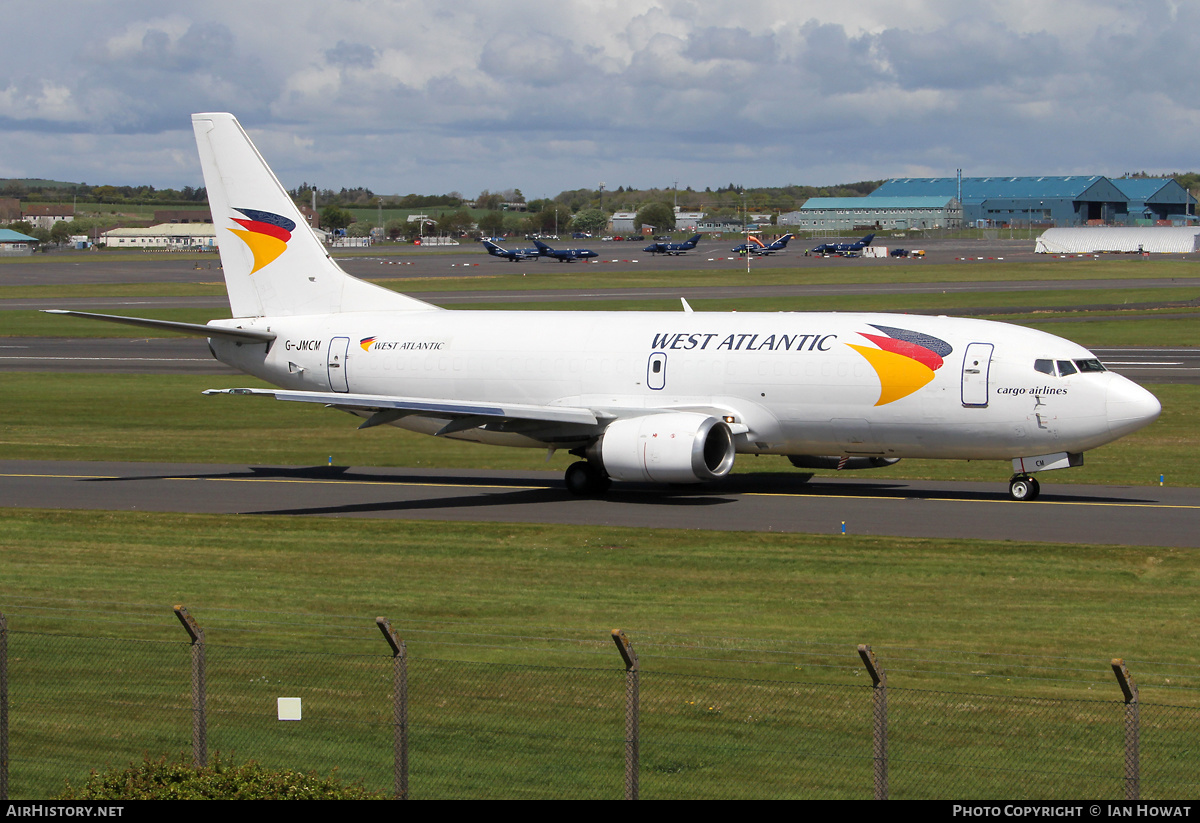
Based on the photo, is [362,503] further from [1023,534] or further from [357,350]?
[1023,534]

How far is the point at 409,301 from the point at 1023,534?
63.7 feet

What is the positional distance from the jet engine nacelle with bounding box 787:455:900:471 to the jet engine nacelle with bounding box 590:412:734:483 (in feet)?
9.10

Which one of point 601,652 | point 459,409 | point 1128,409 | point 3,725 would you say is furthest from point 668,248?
point 3,725

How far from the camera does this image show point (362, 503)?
109 feet

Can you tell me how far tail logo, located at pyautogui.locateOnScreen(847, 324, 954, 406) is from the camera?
31.4 metres

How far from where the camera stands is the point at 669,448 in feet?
104

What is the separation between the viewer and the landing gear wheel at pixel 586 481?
34156mm

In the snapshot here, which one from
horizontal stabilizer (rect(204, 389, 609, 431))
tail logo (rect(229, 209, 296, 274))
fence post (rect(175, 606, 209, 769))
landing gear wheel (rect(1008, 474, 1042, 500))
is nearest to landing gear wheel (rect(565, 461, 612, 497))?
horizontal stabilizer (rect(204, 389, 609, 431))

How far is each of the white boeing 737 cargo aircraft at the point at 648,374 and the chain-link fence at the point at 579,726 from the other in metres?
13.5

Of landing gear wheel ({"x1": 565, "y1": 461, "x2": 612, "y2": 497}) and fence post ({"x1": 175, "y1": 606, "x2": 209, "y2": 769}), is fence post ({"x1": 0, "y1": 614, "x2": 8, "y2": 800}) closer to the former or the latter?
fence post ({"x1": 175, "y1": 606, "x2": 209, "y2": 769})

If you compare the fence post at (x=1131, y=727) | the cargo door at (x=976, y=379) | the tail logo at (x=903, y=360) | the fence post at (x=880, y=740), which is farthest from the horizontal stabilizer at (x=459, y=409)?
the fence post at (x=1131, y=727)

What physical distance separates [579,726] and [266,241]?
26.8 meters

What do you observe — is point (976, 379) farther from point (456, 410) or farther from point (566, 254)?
point (566, 254)

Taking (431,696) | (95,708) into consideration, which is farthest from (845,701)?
(95,708)
